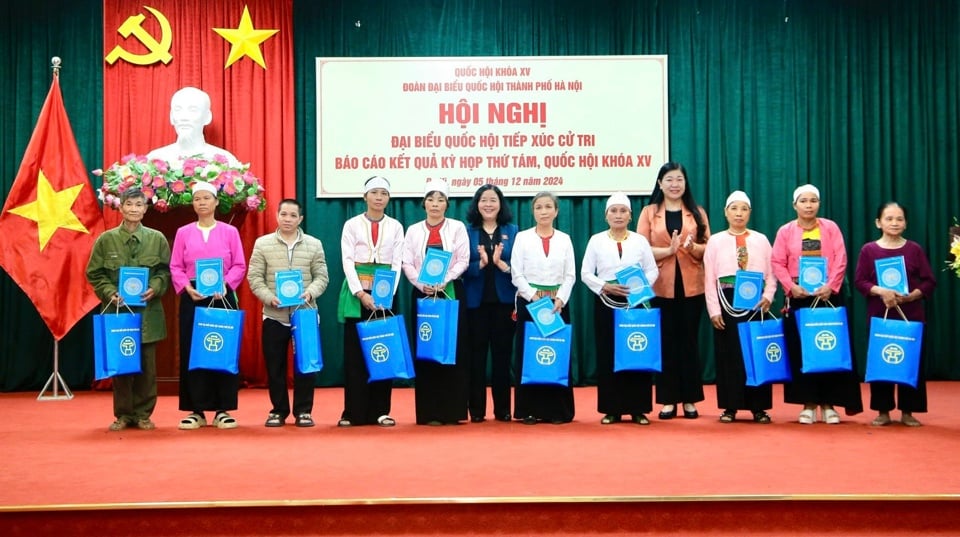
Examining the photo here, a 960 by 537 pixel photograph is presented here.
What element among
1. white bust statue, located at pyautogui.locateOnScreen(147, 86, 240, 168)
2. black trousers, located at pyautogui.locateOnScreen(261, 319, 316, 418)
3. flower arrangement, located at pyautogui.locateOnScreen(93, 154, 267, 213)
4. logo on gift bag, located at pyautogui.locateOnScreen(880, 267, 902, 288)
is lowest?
black trousers, located at pyautogui.locateOnScreen(261, 319, 316, 418)

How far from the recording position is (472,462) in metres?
3.73

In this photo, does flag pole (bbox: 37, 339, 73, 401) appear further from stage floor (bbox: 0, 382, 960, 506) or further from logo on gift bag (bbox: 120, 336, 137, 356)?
logo on gift bag (bbox: 120, 336, 137, 356)

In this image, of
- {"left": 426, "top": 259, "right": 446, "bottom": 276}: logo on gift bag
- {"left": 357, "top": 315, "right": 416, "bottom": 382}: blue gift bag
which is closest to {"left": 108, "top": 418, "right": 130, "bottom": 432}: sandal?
{"left": 357, "top": 315, "right": 416, "bottom": 382}: blue gift bag

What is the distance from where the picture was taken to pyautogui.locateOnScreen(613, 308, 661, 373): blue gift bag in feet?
16.0

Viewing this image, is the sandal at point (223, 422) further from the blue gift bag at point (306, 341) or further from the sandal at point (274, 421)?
the blue gift bag at point (306, 341)

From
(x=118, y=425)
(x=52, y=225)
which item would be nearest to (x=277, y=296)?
(x=118, y=425)

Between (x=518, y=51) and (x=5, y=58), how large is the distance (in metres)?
4.02

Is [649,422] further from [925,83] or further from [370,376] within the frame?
[925,83]

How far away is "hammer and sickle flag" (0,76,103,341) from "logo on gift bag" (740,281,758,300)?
4.43m

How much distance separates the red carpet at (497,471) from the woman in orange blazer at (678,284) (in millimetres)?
228

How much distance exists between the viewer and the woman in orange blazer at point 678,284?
519 centimetres

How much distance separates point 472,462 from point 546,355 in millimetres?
1287

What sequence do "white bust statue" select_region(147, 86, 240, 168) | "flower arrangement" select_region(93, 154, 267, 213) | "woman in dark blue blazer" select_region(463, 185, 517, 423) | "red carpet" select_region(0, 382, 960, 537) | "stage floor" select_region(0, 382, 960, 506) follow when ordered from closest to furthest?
"red carpet" select_region(0, 382, 960, 537)
"stage floor" select_region(0, 382, 960, 506)
"woman in dark blue blazer" select_region(463, 185, 517, 423)
"flower arrangement" select_region(93, 154, 267, 213)
"white bust statue" select_region(147, 86, 240, 168)

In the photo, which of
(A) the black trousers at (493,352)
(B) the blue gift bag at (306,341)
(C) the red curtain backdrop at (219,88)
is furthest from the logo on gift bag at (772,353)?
(C) the red curtain backdrop at (219,88)
